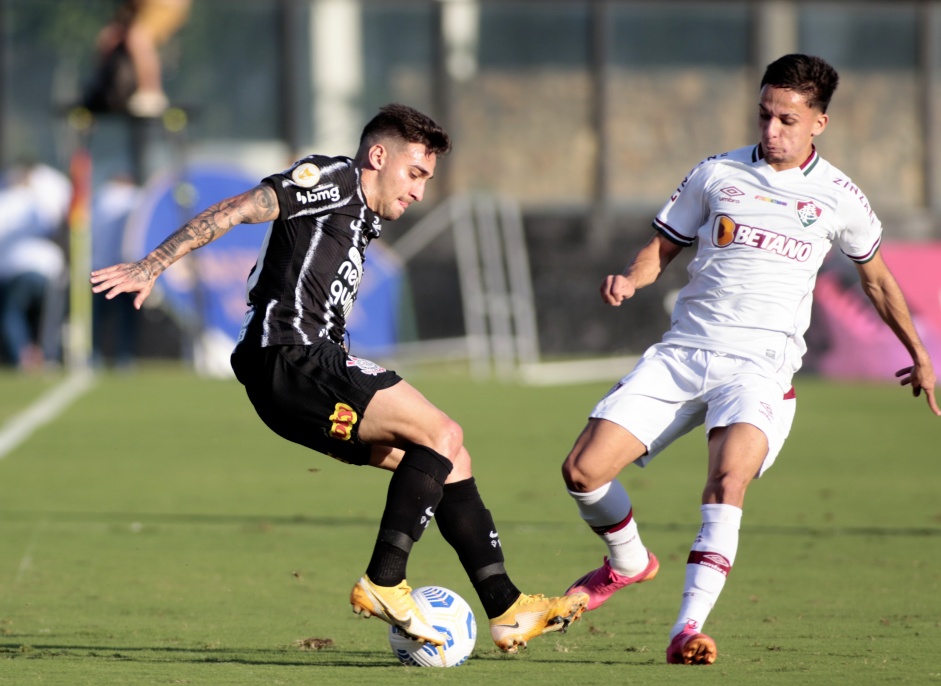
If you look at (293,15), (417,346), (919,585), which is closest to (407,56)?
(293,15)

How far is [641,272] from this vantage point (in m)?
6.22

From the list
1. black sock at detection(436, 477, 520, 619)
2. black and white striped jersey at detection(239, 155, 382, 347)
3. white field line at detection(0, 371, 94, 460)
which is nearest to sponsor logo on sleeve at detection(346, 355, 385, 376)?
black and white striped jersey at detection(239, 155, 382, 347)

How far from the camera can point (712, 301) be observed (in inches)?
244

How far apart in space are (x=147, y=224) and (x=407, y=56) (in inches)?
192

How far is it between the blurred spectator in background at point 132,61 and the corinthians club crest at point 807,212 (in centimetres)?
1405

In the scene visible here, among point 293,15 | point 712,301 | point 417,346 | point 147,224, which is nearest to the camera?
point 712,301

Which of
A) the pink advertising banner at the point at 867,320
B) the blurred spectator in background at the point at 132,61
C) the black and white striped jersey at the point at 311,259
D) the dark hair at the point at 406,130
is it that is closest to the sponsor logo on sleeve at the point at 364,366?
the black and white striped jersey at the point at 311,259

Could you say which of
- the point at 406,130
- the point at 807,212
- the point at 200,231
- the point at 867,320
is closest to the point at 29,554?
the point at 200,231

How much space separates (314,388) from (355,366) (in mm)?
175

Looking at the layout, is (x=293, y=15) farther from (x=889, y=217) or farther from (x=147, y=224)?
(x=889, y=217)

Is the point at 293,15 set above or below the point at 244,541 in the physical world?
above

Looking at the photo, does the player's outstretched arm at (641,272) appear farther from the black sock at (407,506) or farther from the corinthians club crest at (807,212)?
the black sock at (407,506)

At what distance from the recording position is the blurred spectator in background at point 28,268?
19.4m

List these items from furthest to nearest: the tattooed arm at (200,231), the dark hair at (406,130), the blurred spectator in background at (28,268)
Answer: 1. the blurred spectator in background at (28,268)
2. the dark hair at (406,130)
3. the tattooed arm at (200,231)
